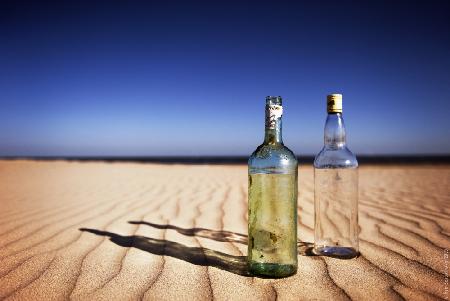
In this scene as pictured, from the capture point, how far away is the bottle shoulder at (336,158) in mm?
1923

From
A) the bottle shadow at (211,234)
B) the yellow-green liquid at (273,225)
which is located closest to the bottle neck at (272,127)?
the yellow-green liquid at (273,225)

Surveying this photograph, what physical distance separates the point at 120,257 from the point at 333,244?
1198 millimetres

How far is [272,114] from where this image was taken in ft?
5.48

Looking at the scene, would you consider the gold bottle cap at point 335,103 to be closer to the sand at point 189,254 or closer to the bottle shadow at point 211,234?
the sand at point 189,254

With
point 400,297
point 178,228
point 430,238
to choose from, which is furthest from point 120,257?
point 430,238

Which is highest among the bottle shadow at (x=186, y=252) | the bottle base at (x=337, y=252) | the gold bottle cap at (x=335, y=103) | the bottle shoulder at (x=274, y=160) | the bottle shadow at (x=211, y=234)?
the gold bottle cap at (x=335, y=103)

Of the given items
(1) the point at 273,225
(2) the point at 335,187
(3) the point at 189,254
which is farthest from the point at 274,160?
(3) the point at 189,254

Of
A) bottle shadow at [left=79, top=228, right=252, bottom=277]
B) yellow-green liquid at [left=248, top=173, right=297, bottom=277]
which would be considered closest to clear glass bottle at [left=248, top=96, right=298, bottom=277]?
yellow-green liquid at [left=248, top=173, right=297, bottom=277]

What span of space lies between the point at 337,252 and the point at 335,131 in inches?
25.8

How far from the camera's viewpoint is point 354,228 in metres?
2.02

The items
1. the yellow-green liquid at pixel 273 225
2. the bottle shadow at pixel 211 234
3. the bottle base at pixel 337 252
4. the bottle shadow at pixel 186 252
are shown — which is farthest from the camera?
the bottle shadow at pixel 211 234

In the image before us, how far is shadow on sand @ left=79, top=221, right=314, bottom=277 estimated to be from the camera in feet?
6.11

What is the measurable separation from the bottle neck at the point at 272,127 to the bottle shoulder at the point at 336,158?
1.20ft

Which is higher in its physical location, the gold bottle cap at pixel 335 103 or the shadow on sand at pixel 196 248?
the gold bottle cap at pixel 335 103
